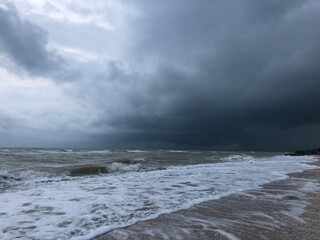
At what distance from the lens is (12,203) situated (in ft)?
29.0

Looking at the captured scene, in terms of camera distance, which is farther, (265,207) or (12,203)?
(12,203)

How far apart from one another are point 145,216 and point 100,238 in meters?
1.70

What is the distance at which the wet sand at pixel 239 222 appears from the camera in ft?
18.2

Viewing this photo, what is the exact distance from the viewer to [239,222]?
6363mm

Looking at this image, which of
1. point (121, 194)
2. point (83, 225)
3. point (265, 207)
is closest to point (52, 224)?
point (83, 225)

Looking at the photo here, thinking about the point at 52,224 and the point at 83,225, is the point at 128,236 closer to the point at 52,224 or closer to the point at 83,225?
the point at 83,225

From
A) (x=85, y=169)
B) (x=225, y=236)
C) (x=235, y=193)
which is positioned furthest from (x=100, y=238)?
(x=85, y=169)

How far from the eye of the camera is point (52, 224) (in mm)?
6379

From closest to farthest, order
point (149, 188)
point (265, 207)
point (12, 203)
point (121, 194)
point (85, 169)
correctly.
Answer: point (265, 207)
point (12, 203)
point (121, 194)
point (149, 188)
point (85, 169)

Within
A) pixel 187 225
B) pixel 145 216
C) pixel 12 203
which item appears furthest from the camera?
pixel 12 203

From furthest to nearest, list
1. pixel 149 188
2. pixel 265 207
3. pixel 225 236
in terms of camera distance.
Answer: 1. pixel 149 188
2. pixel 265 207
3. pixel 225 236

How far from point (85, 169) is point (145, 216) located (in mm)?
14806

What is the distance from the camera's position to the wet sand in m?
5.55

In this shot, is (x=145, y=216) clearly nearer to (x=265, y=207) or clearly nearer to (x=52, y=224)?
(x=52, y=224)
